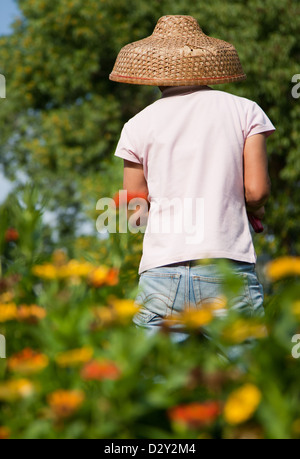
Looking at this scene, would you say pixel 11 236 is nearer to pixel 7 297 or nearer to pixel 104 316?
pixel 7 297

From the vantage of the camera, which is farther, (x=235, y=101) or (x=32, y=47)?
(x=32, y=47)

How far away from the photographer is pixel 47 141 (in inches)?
559

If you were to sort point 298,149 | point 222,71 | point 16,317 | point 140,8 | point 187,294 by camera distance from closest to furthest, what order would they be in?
point 16,317 → point 187,294 → point 222,71 → point 298,149 → point 140,8

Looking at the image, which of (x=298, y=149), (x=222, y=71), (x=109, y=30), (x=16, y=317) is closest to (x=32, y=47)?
(x=109, y=30)

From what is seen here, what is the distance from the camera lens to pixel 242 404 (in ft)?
3.59

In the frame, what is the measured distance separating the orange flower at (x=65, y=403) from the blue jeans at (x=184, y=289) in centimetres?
87

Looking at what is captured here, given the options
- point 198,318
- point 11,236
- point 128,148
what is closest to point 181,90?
point 128,148

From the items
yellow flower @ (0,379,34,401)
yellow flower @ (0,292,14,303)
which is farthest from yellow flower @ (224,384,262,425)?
yellow flower @ (0,292,14,303)

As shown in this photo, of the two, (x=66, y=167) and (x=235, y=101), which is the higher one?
(x=66, y=167)

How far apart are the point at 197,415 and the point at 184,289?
978mm

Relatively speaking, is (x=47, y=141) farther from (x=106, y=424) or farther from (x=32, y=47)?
(x=106, y=424)

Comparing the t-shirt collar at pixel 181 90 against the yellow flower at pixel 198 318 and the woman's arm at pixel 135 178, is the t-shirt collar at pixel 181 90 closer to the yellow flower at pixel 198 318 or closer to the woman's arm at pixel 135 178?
the woman's arm at pixel 135 178

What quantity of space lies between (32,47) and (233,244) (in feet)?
42.7

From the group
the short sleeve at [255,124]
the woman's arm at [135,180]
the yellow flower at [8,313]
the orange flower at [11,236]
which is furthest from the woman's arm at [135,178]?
the yellow flower at [8,313]
